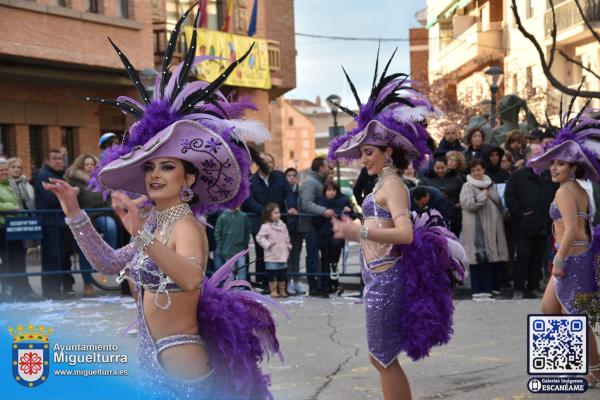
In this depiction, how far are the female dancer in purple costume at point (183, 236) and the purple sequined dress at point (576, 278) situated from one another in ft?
10.2

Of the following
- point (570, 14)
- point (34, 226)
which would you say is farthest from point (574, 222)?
point (570, 14)

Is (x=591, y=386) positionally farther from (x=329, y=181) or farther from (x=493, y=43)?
(x=493, y=43)

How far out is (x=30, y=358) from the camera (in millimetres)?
6473

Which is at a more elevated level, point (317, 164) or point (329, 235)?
point (317, 164)

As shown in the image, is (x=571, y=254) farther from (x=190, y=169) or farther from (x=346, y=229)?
(x=190, y=169)

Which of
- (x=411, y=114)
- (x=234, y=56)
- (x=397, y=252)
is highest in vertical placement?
(x=234, y=56)

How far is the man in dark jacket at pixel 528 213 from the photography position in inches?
491

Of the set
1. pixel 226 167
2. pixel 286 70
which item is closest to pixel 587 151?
pixel 226 167

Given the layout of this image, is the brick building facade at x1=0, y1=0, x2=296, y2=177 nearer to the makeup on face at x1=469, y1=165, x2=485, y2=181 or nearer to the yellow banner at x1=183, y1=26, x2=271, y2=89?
the yellow banner at x1=183, y1=26, x2=271, y2=89

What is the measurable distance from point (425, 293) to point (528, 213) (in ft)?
22.2

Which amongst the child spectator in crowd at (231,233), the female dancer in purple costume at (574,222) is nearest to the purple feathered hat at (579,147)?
the female dancer in purple costume at (574,222)

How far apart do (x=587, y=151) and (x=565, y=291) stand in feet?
3.37

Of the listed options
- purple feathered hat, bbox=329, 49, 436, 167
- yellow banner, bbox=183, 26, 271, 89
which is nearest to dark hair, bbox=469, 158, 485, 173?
purple feathered hat, bbox=329, 49, 436, 167

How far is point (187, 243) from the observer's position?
4.51 meters
